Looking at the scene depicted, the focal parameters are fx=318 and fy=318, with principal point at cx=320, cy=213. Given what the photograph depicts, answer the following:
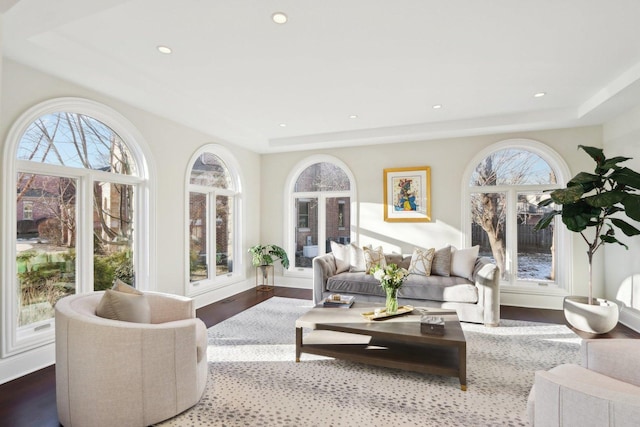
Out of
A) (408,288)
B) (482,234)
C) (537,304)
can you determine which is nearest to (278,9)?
(408,288)

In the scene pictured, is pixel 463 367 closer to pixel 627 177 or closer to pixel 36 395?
pixel 627 177

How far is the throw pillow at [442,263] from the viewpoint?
4520 millimetres

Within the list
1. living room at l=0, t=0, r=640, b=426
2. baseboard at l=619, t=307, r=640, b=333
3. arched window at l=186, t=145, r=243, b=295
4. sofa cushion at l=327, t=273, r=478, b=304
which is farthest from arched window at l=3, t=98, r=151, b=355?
baseboard at l=619, t=307, r=640, b=333

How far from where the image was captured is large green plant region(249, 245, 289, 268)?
573 centimetres

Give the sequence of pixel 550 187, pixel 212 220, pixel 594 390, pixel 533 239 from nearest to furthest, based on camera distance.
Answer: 1. pixel 594 390
2. pixel 550 187
3. pixel 533 239
4. pixel 212 220

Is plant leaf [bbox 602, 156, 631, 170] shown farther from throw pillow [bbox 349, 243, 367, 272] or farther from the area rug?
throw pillow [bbox 349, 243, 367, 272]

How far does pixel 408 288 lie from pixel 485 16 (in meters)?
3.10

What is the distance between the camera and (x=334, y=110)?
171 inches

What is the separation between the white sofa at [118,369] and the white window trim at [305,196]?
3.99 metres

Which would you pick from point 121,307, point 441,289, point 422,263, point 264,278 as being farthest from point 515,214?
point 121,307

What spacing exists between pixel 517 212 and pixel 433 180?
1343mm

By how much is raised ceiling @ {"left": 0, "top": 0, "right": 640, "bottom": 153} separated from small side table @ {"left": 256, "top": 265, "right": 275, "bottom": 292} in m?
2.78

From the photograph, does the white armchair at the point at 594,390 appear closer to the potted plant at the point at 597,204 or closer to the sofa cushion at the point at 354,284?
the potted plant at the point at 597,204

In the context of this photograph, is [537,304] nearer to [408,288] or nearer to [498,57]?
[408,288]
